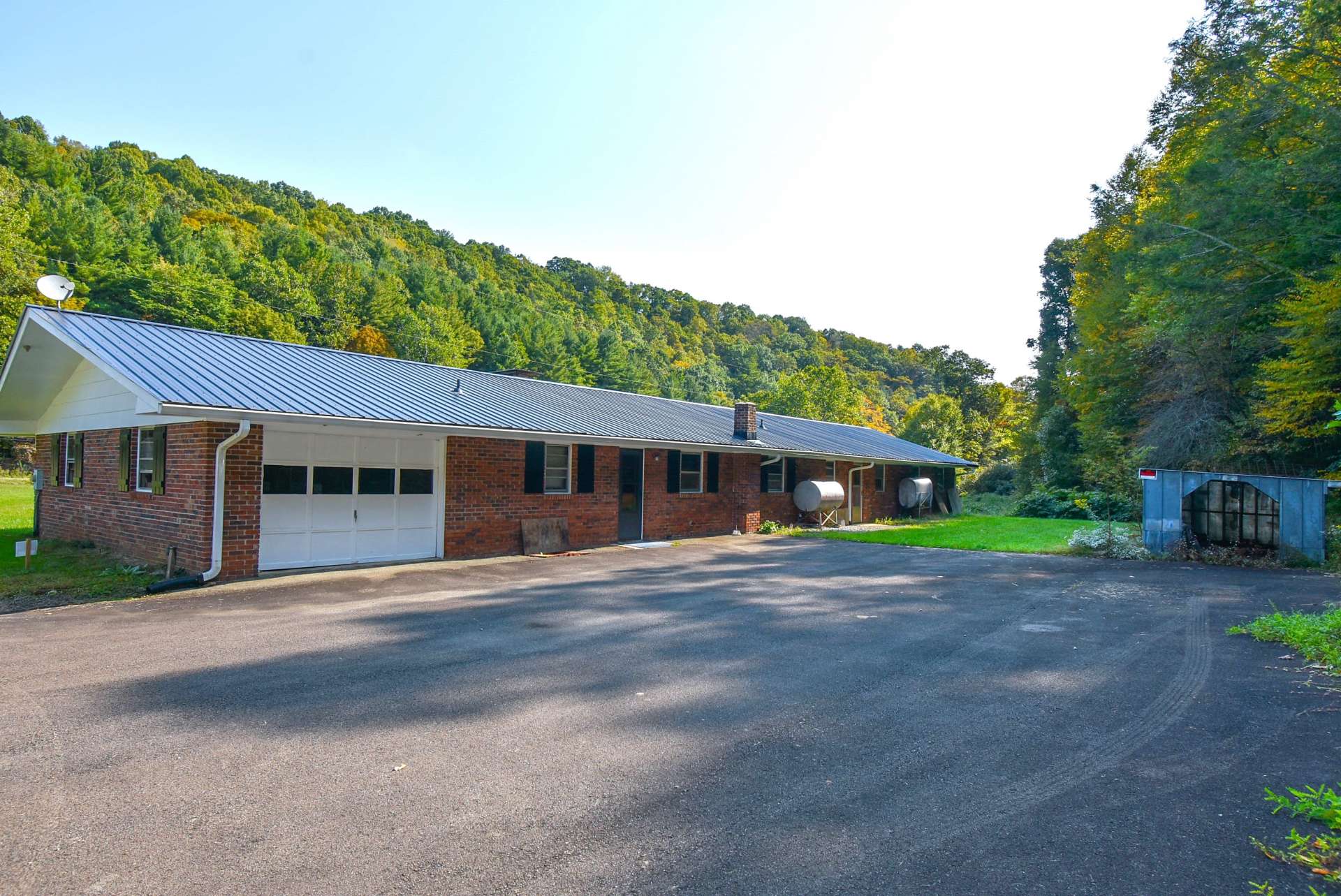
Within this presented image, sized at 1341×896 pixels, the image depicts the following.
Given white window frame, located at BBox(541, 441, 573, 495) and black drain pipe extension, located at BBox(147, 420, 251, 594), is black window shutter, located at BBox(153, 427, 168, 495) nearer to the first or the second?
black drain pipe extension, located at BBox(147, 420, 251, 594)

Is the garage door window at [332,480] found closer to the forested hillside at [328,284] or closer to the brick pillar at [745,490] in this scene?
the brick pillar at [745,490]

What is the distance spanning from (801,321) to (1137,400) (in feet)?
354

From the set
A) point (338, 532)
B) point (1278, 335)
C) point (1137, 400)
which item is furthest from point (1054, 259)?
point (338, 532)

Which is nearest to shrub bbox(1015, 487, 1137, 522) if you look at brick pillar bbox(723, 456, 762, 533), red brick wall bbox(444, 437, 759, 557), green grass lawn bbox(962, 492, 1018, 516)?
green grass lawn bbox(962, 492, 1018, 516)

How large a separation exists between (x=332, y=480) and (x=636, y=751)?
8.99 metres

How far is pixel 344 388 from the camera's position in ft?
41.5

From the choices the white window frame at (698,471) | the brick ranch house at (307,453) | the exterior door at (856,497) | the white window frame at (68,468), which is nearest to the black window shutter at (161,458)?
the brick ranch house at (307,453)

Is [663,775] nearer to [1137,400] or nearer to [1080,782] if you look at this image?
[1080,782]

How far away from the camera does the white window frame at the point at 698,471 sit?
715 inches

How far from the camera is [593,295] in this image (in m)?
93.8

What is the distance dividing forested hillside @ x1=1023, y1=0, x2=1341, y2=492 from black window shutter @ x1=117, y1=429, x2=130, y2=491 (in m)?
19.2

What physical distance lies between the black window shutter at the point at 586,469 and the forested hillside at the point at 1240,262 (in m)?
12.6

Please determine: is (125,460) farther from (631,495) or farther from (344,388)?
(631,495)

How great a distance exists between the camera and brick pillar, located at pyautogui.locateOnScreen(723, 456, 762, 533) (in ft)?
63.5
